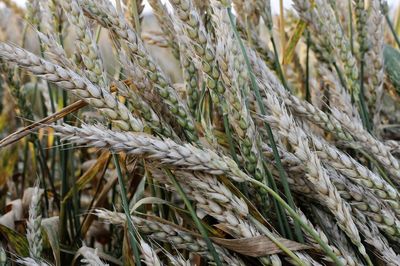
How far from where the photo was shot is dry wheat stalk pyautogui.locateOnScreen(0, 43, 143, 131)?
839 mm

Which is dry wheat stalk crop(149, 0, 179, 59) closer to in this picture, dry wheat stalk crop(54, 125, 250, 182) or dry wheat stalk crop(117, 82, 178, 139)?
dry wheat stalk crop(117, 82, 178, 139)

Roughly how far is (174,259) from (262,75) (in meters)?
0.42

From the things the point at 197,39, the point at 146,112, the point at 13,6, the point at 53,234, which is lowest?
the point at 53,234

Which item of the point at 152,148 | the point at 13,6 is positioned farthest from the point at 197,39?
the point at 13,6

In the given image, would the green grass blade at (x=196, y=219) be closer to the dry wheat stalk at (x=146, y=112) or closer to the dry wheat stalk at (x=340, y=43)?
the dry wheat stalk at (x=146, y=112)

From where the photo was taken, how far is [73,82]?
0.84m

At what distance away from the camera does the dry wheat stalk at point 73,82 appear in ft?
2.75

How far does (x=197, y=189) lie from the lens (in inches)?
37.1

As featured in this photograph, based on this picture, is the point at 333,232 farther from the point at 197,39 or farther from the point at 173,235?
the point at 197,39

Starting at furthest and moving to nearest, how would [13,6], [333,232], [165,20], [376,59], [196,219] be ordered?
[13,6], [376,59], [165,20], [333,232], [196,219]

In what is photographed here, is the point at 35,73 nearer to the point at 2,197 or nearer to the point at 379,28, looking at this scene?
the point at 379,28

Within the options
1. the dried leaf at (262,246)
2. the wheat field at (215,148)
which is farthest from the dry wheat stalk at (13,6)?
the dried leaf at (262,246)

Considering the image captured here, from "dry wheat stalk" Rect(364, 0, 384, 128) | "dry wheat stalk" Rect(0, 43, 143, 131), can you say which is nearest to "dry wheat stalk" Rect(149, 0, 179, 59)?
"dry wheat stalk" Rect(0, 43, 143, 131)

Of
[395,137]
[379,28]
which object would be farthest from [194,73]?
[395,137]
